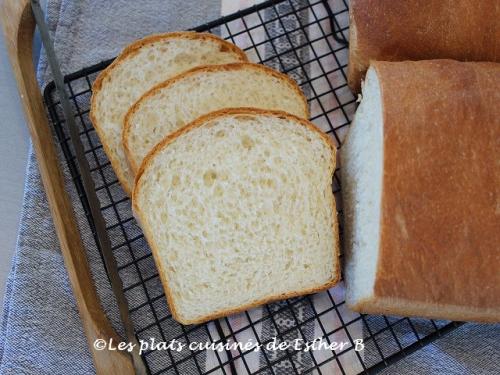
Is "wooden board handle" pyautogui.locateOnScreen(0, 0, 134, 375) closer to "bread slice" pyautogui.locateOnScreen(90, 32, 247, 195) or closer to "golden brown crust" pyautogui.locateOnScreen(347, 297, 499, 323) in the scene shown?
"bread slice" pyautogui.locateOnScreen(90, 32, 247, 195)

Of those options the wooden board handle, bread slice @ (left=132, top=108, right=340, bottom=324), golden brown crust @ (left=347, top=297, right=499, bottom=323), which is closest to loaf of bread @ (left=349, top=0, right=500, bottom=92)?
bread slice @ (left=132, top=108, right=340, bottom=324)

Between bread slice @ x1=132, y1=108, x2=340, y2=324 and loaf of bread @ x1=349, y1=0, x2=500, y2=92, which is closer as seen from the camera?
bread slice @ x1=132, y1=108, x2=340, y2=324

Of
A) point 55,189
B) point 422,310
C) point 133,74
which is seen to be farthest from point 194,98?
point 422,310

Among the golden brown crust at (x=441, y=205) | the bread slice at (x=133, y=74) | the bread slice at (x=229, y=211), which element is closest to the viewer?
the golden brown crust at (x=441, y=205)

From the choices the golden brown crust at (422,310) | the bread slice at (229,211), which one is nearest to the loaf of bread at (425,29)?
the bread slice at (229,211)

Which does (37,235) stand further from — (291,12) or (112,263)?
(291,12)

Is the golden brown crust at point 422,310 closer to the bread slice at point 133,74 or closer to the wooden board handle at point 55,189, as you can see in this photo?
the wooden board handle at point 55,189

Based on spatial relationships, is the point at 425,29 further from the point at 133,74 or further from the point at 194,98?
the point at 133,74
